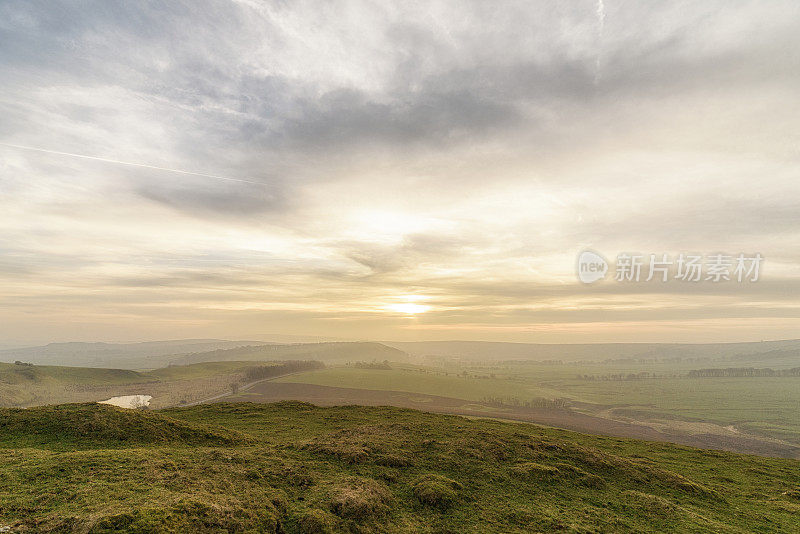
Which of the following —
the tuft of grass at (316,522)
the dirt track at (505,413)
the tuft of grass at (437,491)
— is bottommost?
the dirt track at (505,413)

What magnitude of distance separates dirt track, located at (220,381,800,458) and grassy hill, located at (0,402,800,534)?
3582 inches

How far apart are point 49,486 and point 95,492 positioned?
2.64 m

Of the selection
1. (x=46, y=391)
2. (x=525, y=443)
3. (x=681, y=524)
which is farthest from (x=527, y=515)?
(x=46, y=391)

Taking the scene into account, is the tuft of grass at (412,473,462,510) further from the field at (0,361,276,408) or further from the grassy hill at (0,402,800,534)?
the field at (0,361,276,408)

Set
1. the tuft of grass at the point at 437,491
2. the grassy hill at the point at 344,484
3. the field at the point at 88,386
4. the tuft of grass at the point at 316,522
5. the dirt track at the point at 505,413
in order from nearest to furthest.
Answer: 1. the grassy hill at the point at 344,484
2. the tuft of grass at the point at 316,522
3. the tuft of grass at the point at 437,491
4. the dirt track at the point at 505,413
5. the field at the point at 88,386

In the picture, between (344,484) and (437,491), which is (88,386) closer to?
(344,484)

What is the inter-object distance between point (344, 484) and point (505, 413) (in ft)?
419

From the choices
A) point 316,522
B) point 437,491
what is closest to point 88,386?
point 316,522

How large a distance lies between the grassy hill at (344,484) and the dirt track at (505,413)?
9098 centimetres

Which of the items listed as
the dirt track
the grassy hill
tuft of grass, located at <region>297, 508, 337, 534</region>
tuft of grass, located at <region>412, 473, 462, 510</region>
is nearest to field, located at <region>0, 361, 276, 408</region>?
the dirt track

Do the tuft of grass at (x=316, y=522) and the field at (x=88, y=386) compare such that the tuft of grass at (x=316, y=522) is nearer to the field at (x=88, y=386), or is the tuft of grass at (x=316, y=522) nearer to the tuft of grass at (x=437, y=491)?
the tuft of grass at (x=437, y=491)

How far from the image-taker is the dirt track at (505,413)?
103m

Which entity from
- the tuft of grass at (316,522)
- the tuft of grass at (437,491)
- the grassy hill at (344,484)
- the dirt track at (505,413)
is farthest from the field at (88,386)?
the tuft of grass at (316,522)

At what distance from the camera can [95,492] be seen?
13961mm
